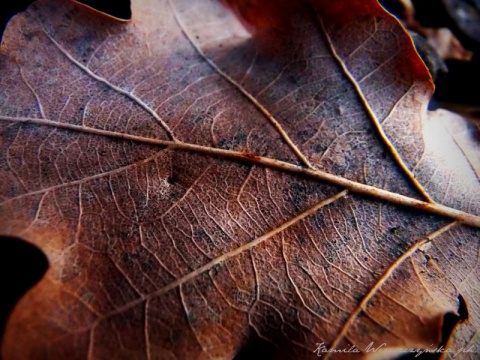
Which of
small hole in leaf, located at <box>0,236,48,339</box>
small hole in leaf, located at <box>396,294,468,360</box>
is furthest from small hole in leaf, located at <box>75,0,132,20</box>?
small hole in leaf, located at <box>396,294,468,360</box>

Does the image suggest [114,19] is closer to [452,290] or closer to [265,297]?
[265,297]

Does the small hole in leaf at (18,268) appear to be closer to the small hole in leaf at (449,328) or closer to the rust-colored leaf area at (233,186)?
the rust-colored leaf area at (233,186)

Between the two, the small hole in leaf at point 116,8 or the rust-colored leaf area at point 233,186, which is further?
the small hole in leaf at point 116,8

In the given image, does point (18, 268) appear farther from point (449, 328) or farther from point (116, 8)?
point (449, 328)

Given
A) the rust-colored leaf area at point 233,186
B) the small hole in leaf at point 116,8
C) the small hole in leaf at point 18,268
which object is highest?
the small hole in leaf at point 116,8

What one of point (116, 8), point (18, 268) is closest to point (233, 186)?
point (18, 268)

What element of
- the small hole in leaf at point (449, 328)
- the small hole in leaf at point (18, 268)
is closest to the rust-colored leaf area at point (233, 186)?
the small hole in leaf at point (449, 328)

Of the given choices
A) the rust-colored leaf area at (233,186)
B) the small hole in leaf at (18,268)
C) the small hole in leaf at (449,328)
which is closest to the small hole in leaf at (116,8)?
the rust-colored leaf area at (233,186)

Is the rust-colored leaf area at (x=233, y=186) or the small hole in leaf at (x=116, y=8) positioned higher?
the small hole in leaf at (x=116, y=8)
